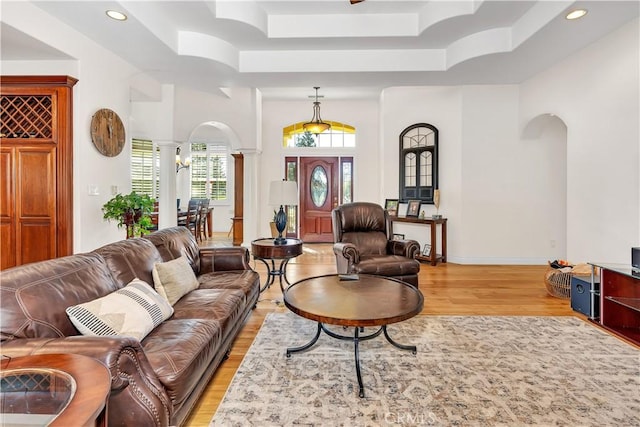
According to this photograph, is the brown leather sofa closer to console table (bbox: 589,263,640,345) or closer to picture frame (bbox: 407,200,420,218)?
console table (bbox: 589,263,640,345)

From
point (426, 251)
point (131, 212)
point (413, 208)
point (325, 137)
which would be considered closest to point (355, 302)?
point (131, 212)

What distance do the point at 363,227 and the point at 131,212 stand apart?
2.70 metres

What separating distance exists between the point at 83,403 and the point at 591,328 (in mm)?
3738

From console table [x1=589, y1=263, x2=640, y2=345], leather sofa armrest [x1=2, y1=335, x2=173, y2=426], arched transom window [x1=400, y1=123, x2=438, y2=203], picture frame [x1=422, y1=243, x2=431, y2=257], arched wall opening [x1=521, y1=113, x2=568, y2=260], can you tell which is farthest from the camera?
arched transom window [x1=400, y1=123, x2=438, y2=203]

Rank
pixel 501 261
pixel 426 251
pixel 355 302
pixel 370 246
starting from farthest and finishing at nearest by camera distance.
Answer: pixel 426 251 < pixel 501 261 < pixel 370 246 < pixel 355 302

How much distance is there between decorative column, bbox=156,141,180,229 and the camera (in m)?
5.96

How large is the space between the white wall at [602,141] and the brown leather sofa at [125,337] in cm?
404

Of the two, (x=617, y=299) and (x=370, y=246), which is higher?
(x=370, y=246)

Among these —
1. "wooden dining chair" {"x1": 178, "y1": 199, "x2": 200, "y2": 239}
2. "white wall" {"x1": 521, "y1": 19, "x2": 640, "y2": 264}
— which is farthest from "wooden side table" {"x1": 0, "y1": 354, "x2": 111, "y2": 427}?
"wooden dining chair" {"x1": 178, "y1": 199, "x2": 200, "y2": 239}

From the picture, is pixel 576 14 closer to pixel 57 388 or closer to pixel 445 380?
pixel 445 380

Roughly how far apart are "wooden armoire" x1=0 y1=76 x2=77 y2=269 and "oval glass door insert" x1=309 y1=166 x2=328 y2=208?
5.18m

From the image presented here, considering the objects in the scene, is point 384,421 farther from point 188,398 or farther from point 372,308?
point 188,398

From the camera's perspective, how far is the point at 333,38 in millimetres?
4102

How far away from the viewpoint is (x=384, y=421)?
69.3 inches
